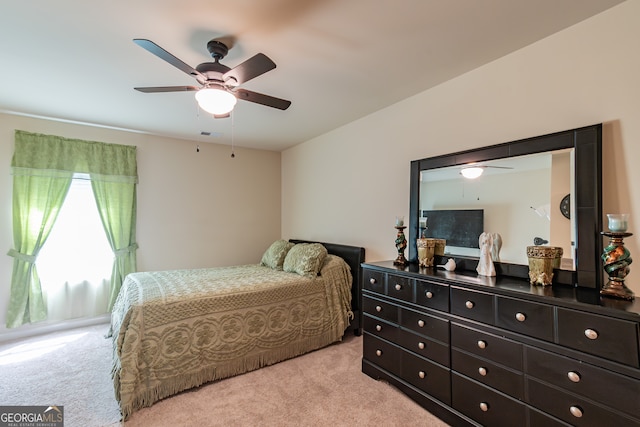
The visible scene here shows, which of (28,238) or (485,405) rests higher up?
(28,238)

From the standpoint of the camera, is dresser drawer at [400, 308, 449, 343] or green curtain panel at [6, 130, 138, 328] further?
green curtain panel at [6, 130, 138, 328]

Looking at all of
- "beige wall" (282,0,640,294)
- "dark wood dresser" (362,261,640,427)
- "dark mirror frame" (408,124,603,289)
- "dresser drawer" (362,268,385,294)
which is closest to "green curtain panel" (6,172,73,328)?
"beige wall" (282,0,640,294)

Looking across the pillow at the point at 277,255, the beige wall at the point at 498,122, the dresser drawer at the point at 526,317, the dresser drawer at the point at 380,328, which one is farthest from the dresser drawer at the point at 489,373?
the pillow at the point at 277,255

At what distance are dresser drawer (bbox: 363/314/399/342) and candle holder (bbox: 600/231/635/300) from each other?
1.30 meters

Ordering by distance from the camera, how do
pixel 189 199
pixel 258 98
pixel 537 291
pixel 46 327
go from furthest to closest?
pixel 189 199 → pixel 46 327 → pixel 258 98 → pixel 537 291

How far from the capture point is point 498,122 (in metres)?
2.21

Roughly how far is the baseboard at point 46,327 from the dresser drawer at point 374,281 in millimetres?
3537

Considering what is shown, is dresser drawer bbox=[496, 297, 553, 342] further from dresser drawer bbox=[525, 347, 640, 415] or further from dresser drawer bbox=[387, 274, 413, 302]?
dresser drawer bbox=[387, 274, 413, 302]

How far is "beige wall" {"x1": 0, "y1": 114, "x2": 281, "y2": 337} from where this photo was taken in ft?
11.3

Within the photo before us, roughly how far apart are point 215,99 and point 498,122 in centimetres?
206

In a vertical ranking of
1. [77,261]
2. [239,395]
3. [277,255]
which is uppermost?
[277,255]

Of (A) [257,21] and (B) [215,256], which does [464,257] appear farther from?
(B) [215,256]

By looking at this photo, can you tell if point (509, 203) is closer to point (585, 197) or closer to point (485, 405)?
point (585, 197)

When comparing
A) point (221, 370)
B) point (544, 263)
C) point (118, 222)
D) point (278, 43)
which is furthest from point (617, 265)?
point (118, 222)
